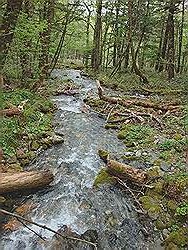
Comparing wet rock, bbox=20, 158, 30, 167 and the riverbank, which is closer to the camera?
the riverbank

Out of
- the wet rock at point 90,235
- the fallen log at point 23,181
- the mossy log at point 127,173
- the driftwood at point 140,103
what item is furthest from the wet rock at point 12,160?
the driftwood at point 140,103

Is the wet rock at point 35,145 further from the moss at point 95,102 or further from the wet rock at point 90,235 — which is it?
the moss at point 95,102

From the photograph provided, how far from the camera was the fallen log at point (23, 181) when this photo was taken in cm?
658

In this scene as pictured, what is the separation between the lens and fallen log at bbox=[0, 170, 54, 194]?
6.58 meters

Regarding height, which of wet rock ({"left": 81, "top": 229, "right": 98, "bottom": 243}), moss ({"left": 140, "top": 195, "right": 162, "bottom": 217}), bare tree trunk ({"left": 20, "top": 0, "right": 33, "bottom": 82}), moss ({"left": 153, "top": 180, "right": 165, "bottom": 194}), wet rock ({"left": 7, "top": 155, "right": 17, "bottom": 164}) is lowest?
wet rock ({"left": 81, "top": 229, "right": 98, "bottom": 243})

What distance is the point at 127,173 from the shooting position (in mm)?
7449

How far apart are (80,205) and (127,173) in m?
1.26

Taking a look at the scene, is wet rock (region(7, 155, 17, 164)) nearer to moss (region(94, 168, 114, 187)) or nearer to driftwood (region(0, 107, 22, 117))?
driftwood (region(0, 107, 22, 117))

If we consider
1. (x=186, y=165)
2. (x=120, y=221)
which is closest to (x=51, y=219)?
(x=120, y=221)

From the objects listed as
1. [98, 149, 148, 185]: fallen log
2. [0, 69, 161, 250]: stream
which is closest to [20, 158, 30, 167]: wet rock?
[0, 69, 161, 250]: stream

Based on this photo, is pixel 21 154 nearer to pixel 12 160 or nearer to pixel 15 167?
pixel 12 160

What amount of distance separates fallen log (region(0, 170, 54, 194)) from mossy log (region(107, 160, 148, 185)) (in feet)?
4.42

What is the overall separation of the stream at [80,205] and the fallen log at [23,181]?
0.20 meters

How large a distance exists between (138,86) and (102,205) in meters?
11.3
